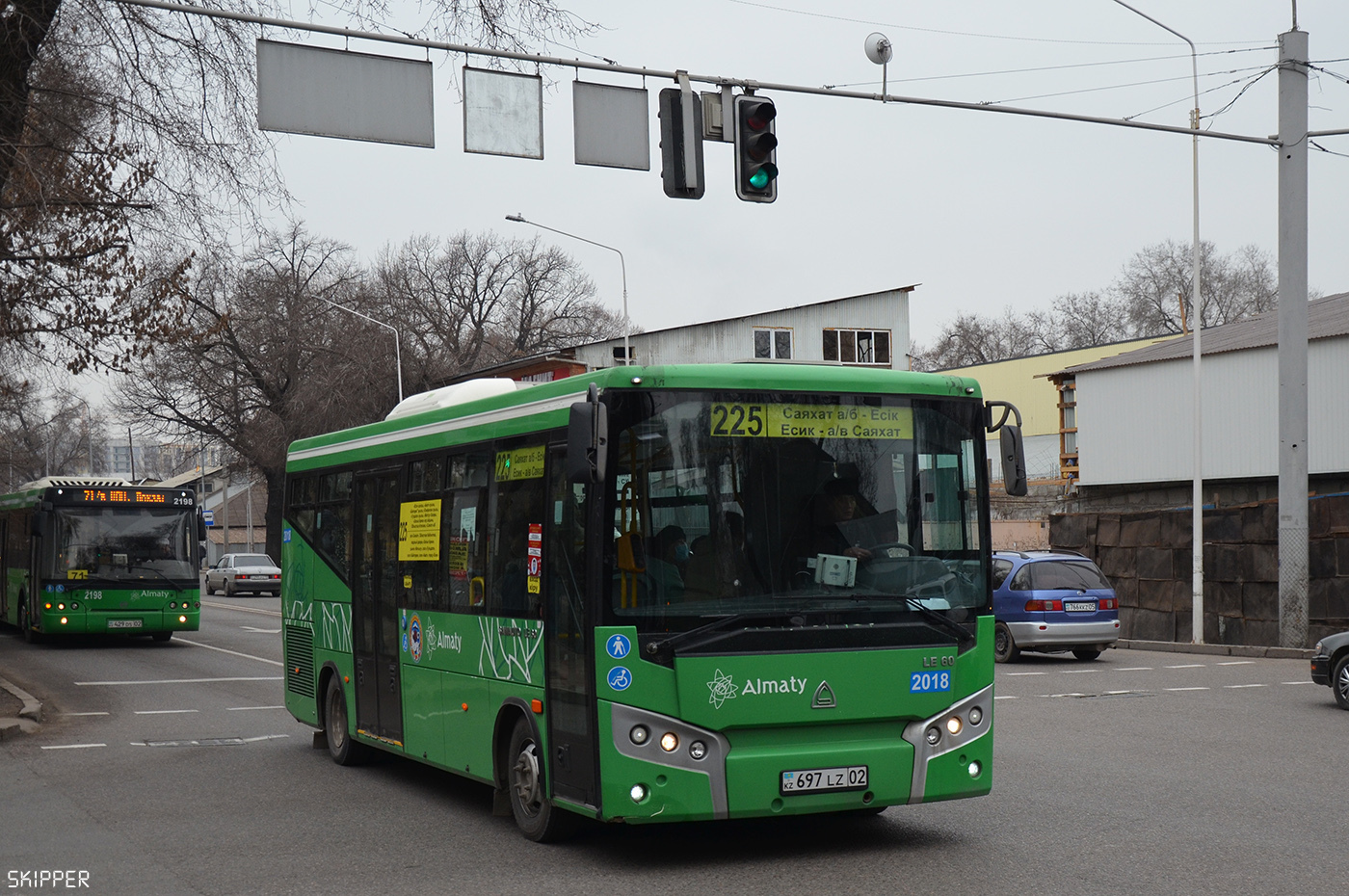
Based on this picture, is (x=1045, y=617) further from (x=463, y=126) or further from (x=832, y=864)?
(x=832, y=864)

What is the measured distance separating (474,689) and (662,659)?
7.01 feet

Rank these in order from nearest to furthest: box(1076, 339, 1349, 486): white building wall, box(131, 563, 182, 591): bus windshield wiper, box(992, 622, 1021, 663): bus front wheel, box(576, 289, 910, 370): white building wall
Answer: box(992, 622, 1021, 663): bus front wheel → box(131, 563, 182, 591): bus windshield wiper → box(1076, 339, 1349, 486): white building wall → box(576, 289, 910, 370): white building wall

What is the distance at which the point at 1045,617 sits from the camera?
20.7m

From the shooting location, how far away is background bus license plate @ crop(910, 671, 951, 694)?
785cm

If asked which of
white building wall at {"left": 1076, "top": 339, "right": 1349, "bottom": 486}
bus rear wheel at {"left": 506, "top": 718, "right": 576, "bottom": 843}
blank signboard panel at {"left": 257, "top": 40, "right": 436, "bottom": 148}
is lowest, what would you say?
bus rear wheel at {"left": 506, "top": 718, "right": 576, "bottom": 843}

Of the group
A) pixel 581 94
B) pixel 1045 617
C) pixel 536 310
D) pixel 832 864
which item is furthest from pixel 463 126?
pixel 536 310

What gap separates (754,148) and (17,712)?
9.91 m

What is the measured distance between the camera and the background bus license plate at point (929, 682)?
7.85m

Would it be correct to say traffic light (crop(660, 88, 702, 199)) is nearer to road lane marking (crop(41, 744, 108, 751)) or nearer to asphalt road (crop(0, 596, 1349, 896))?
asphalt road (crop(0, 596, 1349, 896))

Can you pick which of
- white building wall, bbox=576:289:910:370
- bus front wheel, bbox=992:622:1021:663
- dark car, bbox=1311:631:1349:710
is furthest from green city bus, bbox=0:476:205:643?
white building wall, bbox=576:289:910:370

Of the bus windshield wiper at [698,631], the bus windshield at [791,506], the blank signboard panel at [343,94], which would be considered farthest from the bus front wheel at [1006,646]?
the bus windshield wiper at [698,631]

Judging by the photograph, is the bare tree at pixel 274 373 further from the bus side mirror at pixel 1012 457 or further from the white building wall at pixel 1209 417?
the bus side mirror at pixel 1012 457

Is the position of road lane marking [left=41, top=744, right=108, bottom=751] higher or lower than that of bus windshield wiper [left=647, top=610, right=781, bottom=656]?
lower

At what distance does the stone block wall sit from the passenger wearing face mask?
59.6 ft
